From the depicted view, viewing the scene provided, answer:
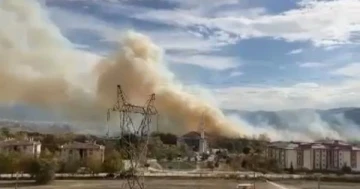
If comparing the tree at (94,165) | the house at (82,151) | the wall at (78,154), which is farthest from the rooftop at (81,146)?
the tree at (94,165)

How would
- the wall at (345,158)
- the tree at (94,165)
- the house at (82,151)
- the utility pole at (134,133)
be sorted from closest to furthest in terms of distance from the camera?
the utility pole at (134,133) → the tree at (94,165) → the house at (82,151) → the wall at (345,158)

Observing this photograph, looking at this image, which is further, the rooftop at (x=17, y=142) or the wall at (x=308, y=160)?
the wall at (x=308, y=160)

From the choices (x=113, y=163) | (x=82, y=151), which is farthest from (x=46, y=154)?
(x=113, y=163)

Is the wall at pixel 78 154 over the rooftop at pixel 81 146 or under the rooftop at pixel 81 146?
under

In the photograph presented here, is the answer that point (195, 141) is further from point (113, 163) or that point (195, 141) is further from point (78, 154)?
point (78, 154)

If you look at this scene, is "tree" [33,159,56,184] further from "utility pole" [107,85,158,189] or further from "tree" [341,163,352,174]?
"tree" [341,163,352,174]

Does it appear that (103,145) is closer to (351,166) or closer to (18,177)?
(18,177)

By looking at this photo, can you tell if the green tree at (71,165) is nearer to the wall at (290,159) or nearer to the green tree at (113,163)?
the green tree at (113,163)
